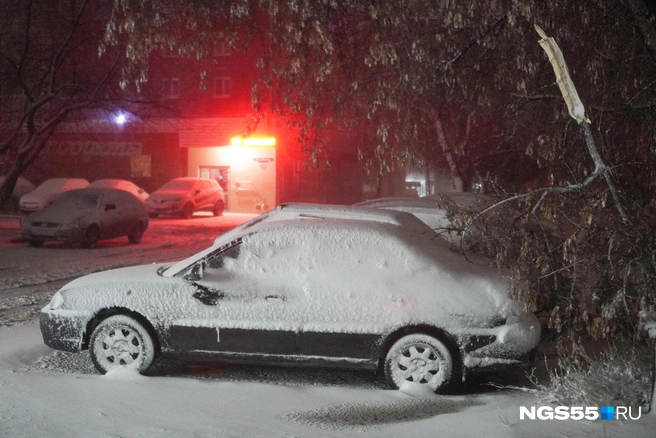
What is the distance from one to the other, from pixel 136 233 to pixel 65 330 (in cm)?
1326

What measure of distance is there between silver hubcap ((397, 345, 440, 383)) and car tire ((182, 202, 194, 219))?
24.1 metres

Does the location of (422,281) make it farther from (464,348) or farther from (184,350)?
(184,350)

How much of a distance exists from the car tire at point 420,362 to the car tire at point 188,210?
79.0ft

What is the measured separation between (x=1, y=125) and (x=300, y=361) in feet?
62.0

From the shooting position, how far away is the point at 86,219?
60.6 ft

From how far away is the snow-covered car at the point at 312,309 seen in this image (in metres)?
6.68

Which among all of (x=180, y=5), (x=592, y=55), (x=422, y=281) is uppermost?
(x=180, y=5)

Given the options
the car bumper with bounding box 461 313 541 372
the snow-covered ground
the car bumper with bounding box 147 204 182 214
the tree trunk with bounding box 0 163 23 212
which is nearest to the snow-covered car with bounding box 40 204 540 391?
the car bumper with bounding box 461 313 541 372

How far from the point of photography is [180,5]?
11656 millimetres

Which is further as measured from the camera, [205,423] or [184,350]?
[184,350]

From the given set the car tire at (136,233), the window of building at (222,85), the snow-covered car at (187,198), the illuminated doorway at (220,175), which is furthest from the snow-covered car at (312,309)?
the window of building at (222,85)

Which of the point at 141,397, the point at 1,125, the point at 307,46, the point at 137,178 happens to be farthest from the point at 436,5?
the point at 137,178

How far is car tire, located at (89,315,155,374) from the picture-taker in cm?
698

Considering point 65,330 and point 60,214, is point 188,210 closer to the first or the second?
point 60,214
